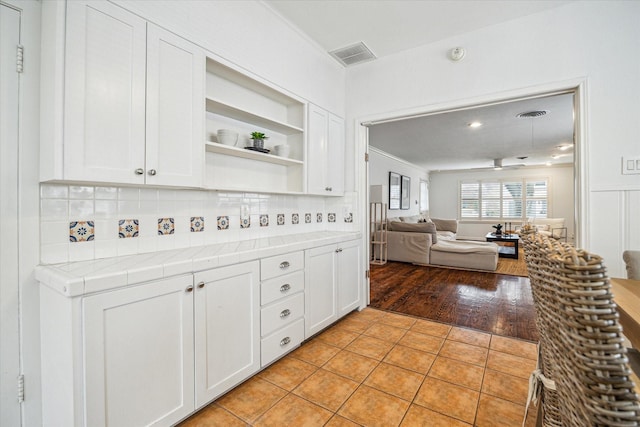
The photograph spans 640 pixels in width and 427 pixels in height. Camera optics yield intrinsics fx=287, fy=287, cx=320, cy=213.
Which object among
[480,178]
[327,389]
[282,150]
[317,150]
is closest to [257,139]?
[282,150]

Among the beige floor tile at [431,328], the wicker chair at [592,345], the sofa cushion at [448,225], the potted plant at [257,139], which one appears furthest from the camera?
the sofa cushion at [448,225]

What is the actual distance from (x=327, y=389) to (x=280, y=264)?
2.78 ft

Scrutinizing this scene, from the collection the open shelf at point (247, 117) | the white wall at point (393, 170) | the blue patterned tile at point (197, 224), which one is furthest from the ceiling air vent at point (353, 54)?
the white wall at point (393, 170)

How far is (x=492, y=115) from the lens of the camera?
14.2 feet

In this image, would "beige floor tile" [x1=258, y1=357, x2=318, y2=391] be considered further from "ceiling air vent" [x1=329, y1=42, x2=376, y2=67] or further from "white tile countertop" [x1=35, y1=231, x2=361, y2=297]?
"ceiling air vent" [x1=329, y1=42, x2=376, y2=67]

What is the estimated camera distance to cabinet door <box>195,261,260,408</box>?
1.54 m

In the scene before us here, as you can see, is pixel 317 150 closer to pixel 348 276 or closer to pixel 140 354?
pixel 348 276

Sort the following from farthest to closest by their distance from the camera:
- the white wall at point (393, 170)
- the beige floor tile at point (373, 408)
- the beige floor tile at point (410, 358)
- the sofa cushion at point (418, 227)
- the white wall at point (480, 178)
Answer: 1. the white wall at point (480, 178)
2. the white wall at point (393, 170)
3. the sofa cushion at point (418, 227)
4. the beige floor tile at point (410, 358)
5. the beige floor tile at point (373, 408)

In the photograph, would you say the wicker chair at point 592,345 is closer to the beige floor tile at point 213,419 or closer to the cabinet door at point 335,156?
the beige floor tile at point 213,419

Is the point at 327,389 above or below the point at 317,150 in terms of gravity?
below

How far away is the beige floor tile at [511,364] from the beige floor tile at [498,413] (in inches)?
14.9

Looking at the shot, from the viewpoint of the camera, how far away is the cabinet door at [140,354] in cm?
116

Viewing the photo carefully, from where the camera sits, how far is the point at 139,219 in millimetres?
1737

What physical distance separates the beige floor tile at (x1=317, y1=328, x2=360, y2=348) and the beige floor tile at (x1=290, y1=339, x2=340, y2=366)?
61 millimetres
